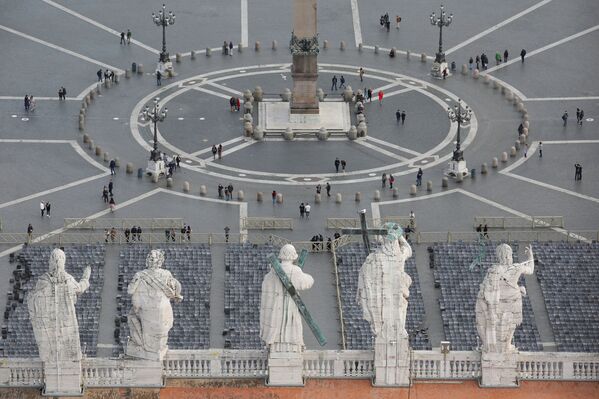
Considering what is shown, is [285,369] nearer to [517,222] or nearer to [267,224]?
[267,224]

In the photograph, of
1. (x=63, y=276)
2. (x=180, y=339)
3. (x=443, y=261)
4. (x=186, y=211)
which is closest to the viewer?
(x=63, y=276)

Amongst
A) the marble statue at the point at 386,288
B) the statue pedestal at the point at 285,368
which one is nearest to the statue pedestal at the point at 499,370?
the marble statue at the point at 386,288

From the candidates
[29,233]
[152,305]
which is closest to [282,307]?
[152,305]

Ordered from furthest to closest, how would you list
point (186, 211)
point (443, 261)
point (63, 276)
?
point (186, 211), point (443, 261), point (63, 276)

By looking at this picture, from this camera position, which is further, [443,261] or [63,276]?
[443,261]

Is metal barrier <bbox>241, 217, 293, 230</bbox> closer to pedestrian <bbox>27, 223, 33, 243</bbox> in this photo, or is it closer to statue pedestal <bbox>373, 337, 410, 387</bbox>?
pedestrian <bbox>27, 223, 33, 243</bbox>

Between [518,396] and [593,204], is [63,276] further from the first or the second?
[593,204]

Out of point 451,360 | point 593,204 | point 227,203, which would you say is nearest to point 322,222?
point 227,203
